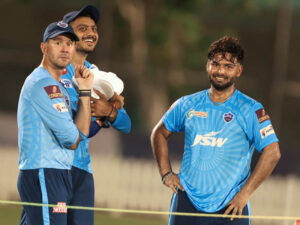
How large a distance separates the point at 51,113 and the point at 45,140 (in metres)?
0.20

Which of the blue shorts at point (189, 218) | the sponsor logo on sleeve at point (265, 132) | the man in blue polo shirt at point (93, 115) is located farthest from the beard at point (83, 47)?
the sponsor logo on sleeve at point (265, 132)

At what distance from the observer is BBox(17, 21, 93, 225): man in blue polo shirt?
4523 millimetres

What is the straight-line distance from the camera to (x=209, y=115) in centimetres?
519

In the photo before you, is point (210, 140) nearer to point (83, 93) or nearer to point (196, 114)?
point (196, 114)

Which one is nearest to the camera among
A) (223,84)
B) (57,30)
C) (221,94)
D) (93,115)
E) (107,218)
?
(57,30)

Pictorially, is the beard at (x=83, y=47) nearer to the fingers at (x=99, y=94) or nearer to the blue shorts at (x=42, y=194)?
the fingers at (x=99, y=94)

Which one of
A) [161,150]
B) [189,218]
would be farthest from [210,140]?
[189,218]

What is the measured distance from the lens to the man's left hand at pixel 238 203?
16.3ft

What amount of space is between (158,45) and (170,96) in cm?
347

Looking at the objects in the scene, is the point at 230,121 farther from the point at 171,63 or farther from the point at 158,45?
the point at 171,63

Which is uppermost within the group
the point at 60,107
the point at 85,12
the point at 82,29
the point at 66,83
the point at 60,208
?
the point at 85,12

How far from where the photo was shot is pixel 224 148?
5.07 metres

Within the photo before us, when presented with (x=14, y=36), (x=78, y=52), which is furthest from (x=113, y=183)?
(x=14, y=36)

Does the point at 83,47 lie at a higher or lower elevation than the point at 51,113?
higher
